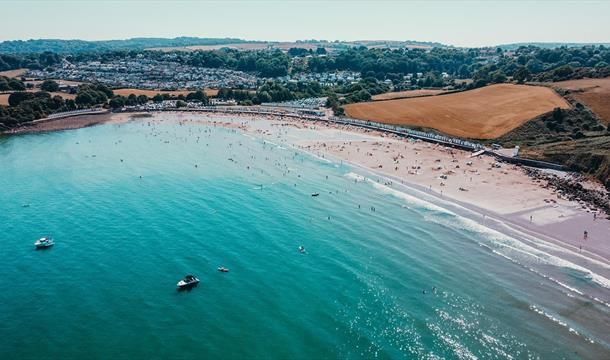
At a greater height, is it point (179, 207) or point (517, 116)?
point (517, 116)

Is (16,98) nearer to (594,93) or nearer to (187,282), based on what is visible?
(187,282)

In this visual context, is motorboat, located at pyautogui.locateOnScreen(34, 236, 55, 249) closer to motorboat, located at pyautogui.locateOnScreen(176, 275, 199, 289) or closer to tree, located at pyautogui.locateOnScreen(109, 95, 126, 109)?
motorboat, located at pyautogui.locateOnScreen(176, 275, 199, 289)

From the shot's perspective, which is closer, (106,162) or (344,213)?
(344,213)

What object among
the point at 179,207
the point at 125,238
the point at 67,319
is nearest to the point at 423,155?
the point at 179,207

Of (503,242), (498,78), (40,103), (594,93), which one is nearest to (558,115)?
(594,93)

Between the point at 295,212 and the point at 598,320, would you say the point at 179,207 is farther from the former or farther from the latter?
the point at 598,320

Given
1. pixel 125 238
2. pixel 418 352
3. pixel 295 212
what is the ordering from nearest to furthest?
1. pixel 418 352
2. pixel 125 238
3. pixel 295 212

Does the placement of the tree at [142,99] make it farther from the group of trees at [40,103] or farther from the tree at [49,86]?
the tree at [49,86]
